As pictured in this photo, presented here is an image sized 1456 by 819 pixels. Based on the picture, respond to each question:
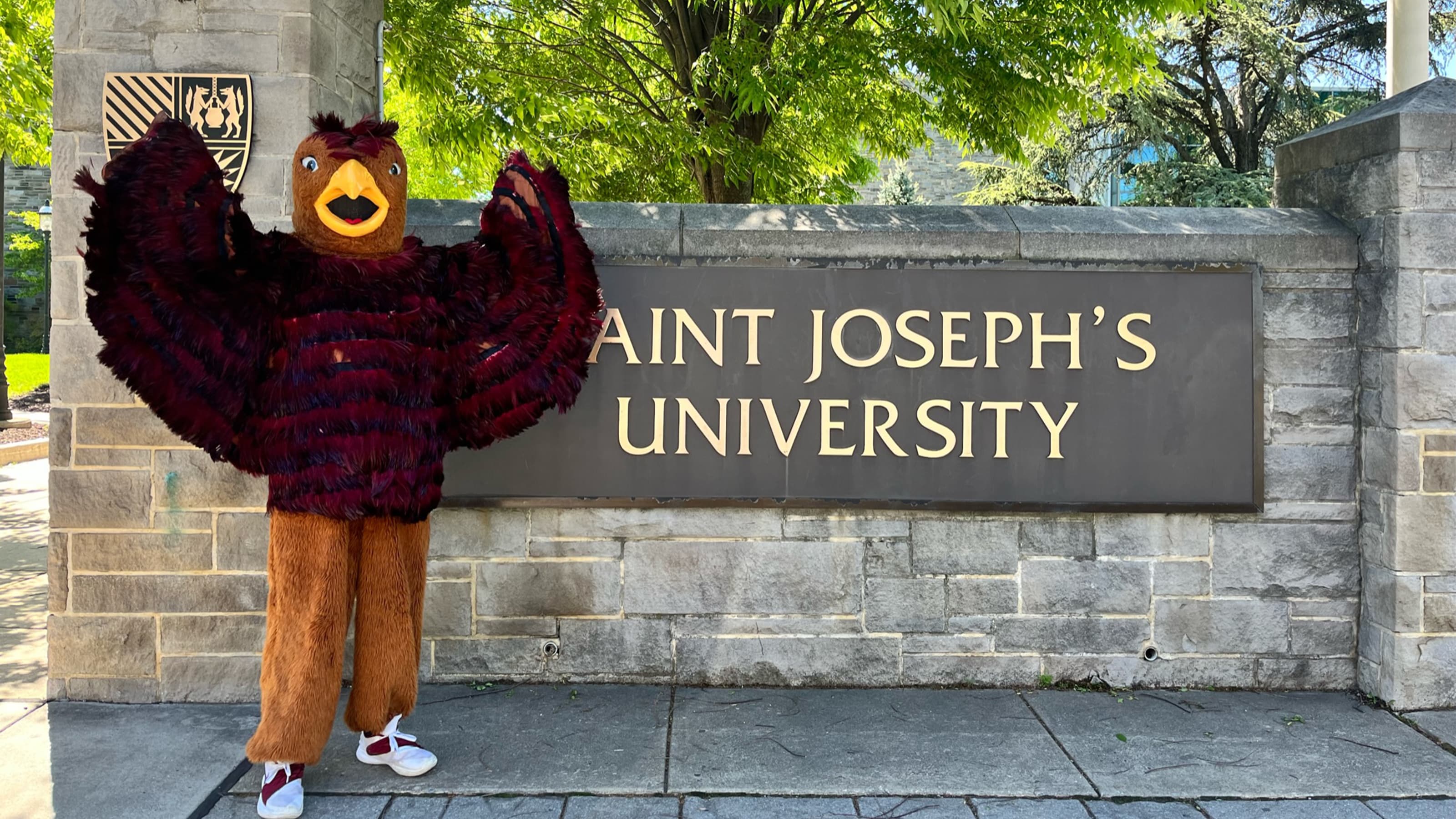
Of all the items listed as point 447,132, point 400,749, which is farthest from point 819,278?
point 447,132

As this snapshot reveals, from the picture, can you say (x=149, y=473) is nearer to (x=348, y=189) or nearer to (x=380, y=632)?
(x=380, y=632)

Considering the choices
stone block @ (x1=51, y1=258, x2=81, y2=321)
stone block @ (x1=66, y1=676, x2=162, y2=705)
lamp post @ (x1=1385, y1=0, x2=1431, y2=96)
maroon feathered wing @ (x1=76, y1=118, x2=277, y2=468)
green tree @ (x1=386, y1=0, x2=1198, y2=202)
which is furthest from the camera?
green tree @ (x1=386, y1=0, x2=1198, y2=202)

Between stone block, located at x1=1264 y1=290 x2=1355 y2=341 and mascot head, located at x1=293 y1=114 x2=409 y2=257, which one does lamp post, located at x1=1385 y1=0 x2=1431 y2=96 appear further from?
mascot head, located at x1=293 y1=114 x2=409 y2=257

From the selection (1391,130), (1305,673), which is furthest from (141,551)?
(1391,130)

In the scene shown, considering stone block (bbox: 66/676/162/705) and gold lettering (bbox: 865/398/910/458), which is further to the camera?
gold lettering (bbox: 865/398/910/458)

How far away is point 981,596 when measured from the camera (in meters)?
3.90

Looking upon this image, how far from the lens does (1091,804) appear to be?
294 cm

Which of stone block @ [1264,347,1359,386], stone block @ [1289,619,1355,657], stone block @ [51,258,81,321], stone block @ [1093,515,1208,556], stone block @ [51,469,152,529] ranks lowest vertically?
stone block @ [1289,619,1355,657]

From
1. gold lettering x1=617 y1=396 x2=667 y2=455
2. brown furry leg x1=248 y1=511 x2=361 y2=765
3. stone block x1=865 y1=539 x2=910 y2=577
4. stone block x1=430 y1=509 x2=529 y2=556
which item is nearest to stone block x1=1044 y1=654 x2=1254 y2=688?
stone block x1=865 y1=539 x2=910 y2=577

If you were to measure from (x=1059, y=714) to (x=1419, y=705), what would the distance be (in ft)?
4.45

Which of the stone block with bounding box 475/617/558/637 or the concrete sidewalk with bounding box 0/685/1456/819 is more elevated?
the stone block with bounding box 475/617/558/637

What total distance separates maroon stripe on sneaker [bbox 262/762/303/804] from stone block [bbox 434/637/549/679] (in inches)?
38.5

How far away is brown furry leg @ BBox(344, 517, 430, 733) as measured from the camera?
2959mm

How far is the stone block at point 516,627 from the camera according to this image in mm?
3875
